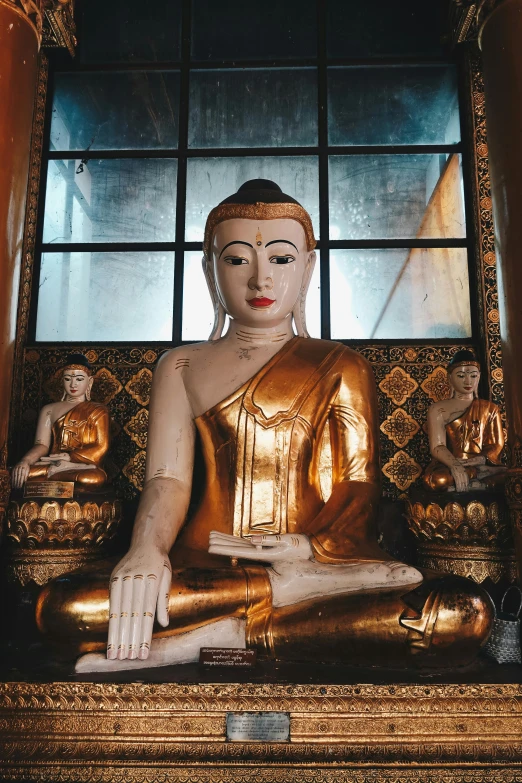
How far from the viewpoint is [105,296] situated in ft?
14.2

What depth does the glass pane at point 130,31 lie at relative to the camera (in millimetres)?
4691

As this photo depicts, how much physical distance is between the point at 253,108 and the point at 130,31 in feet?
3.09

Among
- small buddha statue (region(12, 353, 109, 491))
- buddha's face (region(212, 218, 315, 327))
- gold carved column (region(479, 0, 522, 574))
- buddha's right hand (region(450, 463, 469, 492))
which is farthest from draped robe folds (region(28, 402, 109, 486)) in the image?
gold carved column (region(479, 0, 522, 574))

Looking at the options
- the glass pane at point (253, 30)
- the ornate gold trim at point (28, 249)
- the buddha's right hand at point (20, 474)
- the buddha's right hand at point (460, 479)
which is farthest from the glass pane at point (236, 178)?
the buddha's right hand at point (460, 479)

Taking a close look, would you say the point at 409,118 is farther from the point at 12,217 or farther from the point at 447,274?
the point at 12,217

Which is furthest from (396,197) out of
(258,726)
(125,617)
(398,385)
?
(258,726)

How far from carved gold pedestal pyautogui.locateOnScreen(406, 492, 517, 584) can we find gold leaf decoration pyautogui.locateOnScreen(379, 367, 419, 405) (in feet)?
2.90

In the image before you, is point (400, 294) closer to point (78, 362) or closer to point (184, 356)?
point (184, 356)

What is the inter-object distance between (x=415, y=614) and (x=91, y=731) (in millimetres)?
1017

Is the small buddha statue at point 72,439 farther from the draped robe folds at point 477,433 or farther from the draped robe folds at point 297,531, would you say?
the draped robe folds at point 477,433

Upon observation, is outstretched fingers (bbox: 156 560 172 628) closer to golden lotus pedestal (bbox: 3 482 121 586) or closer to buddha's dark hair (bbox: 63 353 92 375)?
golden lotus pedestal (bbox: 3 482 121 586)

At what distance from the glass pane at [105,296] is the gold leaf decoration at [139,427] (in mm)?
464

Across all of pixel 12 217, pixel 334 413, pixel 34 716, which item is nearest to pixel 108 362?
pixel 12 217

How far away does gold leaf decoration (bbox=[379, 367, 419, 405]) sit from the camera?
398cm
